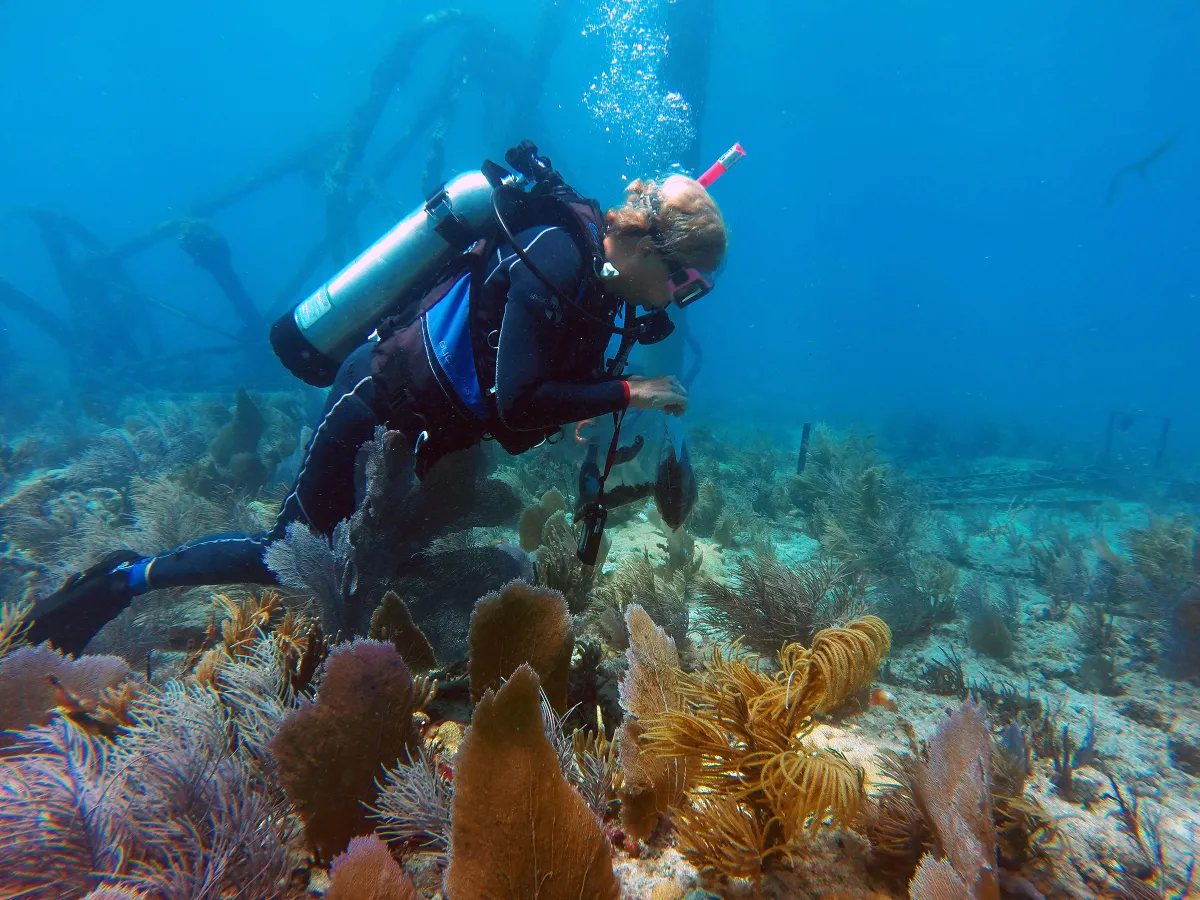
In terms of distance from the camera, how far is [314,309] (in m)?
3.25

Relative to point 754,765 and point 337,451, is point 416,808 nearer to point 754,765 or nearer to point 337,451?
point 754,765

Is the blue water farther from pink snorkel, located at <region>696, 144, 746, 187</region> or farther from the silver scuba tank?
the silver scuba tank

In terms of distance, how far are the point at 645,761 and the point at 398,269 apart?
316 centimetres

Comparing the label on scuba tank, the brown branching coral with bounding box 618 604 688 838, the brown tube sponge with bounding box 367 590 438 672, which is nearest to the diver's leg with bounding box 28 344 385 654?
the label on scuba tank

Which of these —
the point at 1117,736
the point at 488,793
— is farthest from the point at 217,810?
the point at 1117,736

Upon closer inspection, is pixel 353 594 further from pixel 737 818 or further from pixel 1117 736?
pixel 1117 736

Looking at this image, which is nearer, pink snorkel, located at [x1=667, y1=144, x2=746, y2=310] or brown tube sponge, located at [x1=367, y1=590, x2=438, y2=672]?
brown tube sponge, located at [x1=367, y1=590, x2=438, y2=672]

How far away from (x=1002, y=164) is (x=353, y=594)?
16573cm

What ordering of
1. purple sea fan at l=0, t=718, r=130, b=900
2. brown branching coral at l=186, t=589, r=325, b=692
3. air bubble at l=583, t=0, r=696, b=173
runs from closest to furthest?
purple sea fan at l=0, t=718, r=130, b=900
brown branching coral at l=186, t=589, r=325, b=692
air bubble at l=583, t=0, r=696, b=173

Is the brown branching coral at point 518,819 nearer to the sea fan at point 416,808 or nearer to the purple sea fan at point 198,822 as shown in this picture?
the sea fan at point 416,808

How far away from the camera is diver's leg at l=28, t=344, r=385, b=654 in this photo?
2.78 metres

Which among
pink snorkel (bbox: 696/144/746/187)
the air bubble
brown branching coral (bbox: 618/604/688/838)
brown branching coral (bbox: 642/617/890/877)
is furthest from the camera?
the air bubble

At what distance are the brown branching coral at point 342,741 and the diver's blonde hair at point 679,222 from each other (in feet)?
7.46

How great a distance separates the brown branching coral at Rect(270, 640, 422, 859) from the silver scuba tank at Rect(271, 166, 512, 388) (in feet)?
7.56
